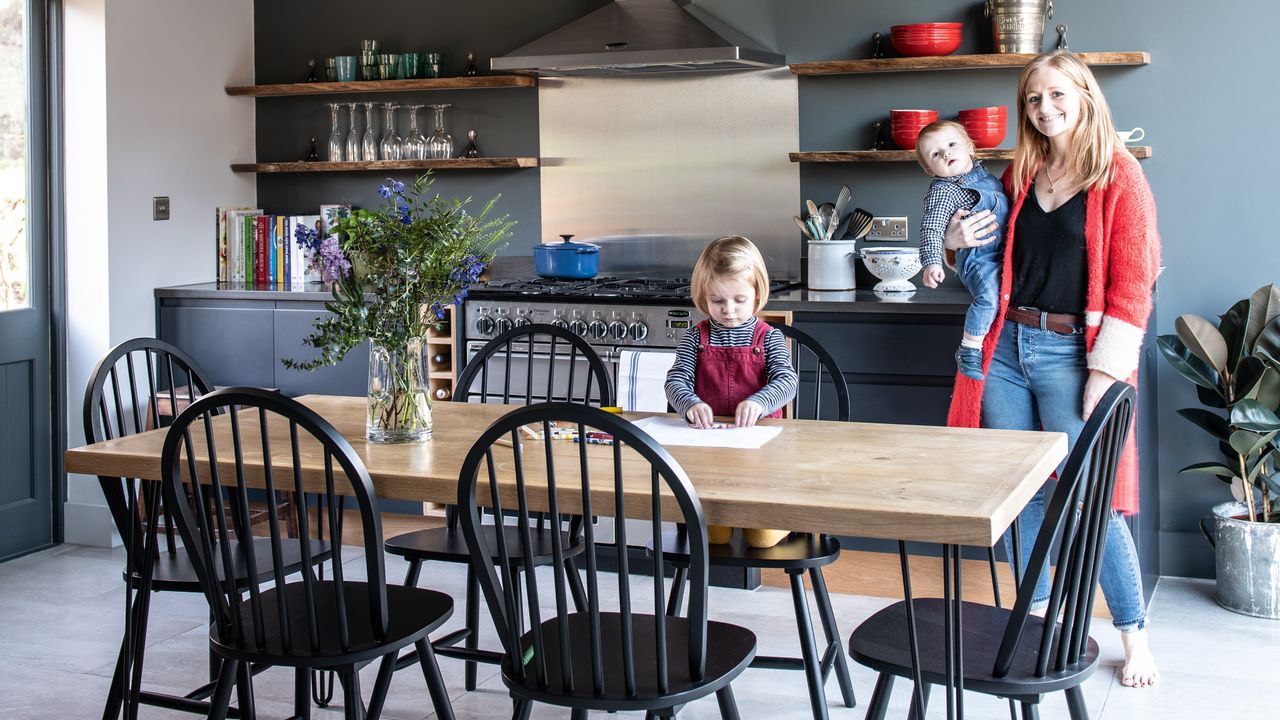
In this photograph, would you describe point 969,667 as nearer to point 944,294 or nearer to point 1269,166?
point 944,294

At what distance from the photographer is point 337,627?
219cm

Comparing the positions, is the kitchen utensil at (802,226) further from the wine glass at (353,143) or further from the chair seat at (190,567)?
the chair seat at (190,567)

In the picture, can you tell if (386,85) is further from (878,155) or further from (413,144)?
(878,155)

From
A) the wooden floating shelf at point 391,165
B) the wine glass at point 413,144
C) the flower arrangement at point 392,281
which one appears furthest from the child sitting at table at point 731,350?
the wine glass at point 413,144

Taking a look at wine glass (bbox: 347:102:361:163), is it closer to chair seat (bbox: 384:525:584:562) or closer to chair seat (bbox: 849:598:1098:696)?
chair seat (bbox: 384:525:584:562)

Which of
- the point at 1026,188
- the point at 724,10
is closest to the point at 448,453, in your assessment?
the point at 1026,188

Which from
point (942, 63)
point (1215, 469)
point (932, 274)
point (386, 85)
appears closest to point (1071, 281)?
point (932, 274)

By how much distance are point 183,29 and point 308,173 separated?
2.43 ft

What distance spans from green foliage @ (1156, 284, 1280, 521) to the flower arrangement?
7.45ft

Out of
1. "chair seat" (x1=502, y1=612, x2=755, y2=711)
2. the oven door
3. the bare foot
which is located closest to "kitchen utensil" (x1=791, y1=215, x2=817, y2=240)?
the oven door

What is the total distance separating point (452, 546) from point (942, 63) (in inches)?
92.6

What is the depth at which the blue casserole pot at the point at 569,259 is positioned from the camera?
4.50 m

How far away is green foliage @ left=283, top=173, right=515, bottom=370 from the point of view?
7.65 ft

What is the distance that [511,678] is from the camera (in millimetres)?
1978
